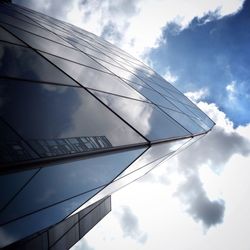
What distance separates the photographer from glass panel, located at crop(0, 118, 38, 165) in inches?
128

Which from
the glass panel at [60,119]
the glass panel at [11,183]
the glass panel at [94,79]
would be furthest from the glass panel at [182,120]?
the glass panel at [11,183]

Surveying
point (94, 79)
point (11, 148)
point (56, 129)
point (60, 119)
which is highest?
point (94, 79)

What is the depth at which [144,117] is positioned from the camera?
7652 millimetres

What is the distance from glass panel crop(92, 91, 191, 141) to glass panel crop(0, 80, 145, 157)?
49 cm

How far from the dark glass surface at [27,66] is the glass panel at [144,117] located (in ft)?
3.50

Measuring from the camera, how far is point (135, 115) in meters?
7.34

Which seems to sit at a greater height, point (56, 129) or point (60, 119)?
point (60, 119)

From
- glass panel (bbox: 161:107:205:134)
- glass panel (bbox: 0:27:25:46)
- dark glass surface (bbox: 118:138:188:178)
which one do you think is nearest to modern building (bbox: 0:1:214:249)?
glass panel (bbox: 0:27:25:46)

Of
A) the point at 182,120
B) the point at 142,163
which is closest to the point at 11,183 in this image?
the point at 142,163

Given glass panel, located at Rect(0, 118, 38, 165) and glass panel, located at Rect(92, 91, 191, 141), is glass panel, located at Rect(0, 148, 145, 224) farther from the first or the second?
glass panel, located at Rect(92, 91, 191, 141)

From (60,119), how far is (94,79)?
3.40 metres

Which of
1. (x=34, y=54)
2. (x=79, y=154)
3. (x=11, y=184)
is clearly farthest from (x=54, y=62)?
(x=11, y=184)

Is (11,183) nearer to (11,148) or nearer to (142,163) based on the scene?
(11,148)

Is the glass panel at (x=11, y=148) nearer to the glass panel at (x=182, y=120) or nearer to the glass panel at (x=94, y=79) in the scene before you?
the glass panel at (x=94, y=79)
